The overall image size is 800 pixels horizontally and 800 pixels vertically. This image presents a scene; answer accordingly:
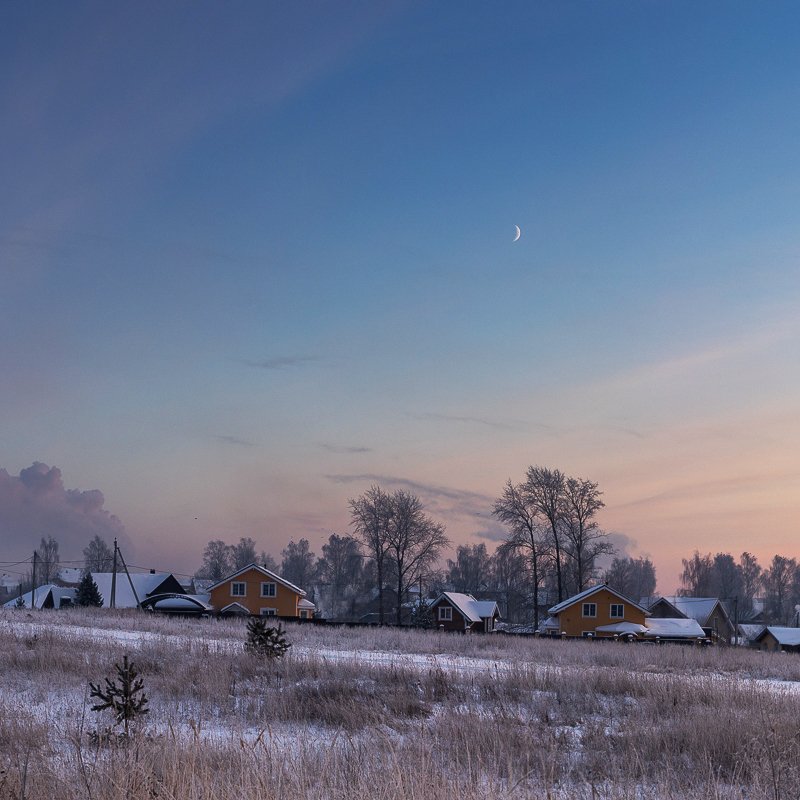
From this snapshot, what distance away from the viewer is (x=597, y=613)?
60.9 meters

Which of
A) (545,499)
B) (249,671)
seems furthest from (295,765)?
(545,499)

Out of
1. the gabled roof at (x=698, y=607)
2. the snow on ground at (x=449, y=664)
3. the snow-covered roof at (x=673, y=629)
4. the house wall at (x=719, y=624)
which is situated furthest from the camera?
the house wall at (x=719, y=624)

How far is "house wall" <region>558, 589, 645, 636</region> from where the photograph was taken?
60.7m

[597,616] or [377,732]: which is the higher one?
[377,732]

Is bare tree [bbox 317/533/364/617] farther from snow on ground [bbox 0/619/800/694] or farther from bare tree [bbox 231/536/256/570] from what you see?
snow on ground [bbox 0/619/800/694]

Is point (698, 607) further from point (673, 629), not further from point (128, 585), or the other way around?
point (128, 585)

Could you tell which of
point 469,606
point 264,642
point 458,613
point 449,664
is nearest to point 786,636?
point 469,606

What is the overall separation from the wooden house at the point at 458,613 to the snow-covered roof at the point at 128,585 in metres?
33.7

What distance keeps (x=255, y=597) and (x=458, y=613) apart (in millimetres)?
17163

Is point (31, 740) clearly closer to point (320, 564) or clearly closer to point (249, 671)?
point (249, 671)

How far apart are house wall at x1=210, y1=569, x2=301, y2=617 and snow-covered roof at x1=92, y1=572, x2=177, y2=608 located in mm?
19483

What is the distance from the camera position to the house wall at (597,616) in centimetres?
6072

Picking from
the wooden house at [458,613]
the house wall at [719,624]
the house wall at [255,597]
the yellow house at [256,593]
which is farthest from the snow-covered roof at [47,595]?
the house wall at [719,624]

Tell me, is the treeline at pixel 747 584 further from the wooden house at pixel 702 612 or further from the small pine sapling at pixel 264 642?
the small pine sapling at pixel 264 642
